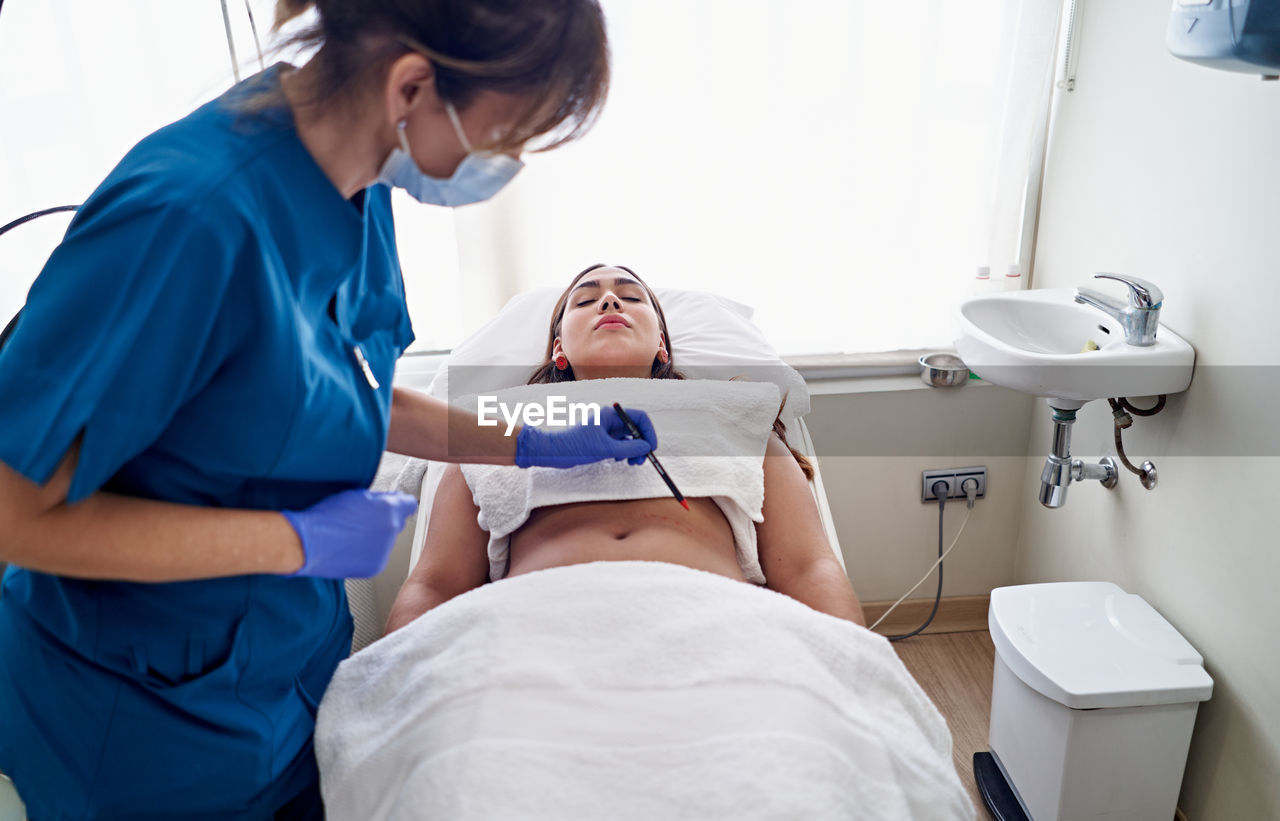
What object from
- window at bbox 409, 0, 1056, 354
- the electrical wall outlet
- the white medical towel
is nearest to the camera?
the white medical towel

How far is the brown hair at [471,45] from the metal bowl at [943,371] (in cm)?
148

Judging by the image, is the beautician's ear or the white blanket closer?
the beautician's ear

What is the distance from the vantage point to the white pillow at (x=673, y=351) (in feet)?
5.70

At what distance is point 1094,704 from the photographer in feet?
4.62

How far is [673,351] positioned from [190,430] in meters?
1.16

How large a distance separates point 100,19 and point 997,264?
199cm

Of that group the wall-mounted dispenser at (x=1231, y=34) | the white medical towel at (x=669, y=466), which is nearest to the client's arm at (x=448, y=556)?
the white medical towel at (x=669, y=466)

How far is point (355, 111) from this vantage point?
79cm

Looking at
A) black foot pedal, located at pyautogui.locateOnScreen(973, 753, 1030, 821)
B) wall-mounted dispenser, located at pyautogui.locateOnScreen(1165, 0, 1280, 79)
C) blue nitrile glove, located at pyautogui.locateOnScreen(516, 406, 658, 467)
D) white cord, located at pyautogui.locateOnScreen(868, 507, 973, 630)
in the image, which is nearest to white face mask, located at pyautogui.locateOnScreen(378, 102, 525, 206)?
blue nitrile glove, located at pyautogui.locateOnScreen(516, 406, 658, 467)

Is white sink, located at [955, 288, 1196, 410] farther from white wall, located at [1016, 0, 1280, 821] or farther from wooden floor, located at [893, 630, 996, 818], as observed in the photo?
wooden floor, located at [893, 630, 996, 818]

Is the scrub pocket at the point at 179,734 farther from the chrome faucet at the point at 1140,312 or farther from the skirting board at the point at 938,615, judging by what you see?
the skirting board at the point at 938,615

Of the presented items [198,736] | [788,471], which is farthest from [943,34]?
[198,736]

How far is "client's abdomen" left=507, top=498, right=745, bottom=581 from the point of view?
1315mm

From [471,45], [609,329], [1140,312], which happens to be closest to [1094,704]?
[1140,312]
